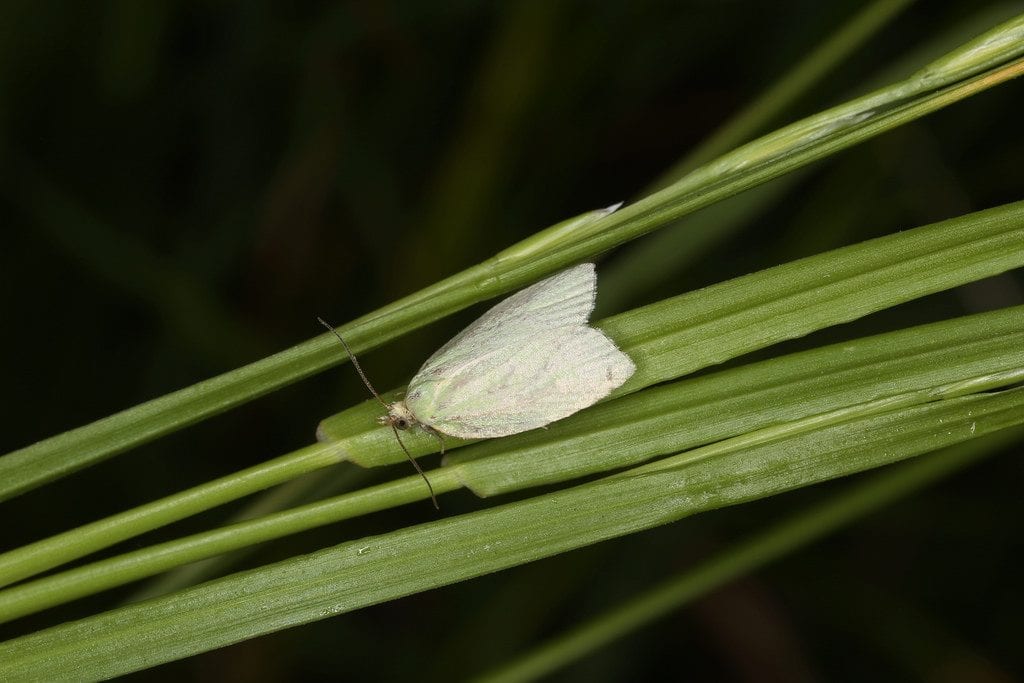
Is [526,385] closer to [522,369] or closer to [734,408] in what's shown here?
[522,369]

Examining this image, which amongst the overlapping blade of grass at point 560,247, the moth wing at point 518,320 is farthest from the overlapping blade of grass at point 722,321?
the moth wing at point 518,320

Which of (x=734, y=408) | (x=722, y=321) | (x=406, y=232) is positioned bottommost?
(x=734, y=408)

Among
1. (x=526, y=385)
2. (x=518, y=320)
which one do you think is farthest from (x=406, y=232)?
(x=526, y=385)

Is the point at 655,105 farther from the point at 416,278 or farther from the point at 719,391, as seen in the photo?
the point at 719,391

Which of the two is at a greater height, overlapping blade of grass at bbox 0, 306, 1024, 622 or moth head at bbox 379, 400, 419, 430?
moth head at bbox 379, 400, 419, 430

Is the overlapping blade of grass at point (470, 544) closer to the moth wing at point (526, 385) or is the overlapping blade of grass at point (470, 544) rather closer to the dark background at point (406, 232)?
the moth wing at point (526, 385)

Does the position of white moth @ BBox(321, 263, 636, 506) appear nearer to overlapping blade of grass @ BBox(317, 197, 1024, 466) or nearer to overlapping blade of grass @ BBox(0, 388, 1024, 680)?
overlapping blade of grass @ BBox(317, 197, 1024, 466)

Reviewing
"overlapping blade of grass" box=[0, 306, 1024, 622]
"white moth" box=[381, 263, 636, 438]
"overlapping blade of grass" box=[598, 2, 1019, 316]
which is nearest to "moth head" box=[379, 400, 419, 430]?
"white moth" box=[381, 263, 636, 438]
